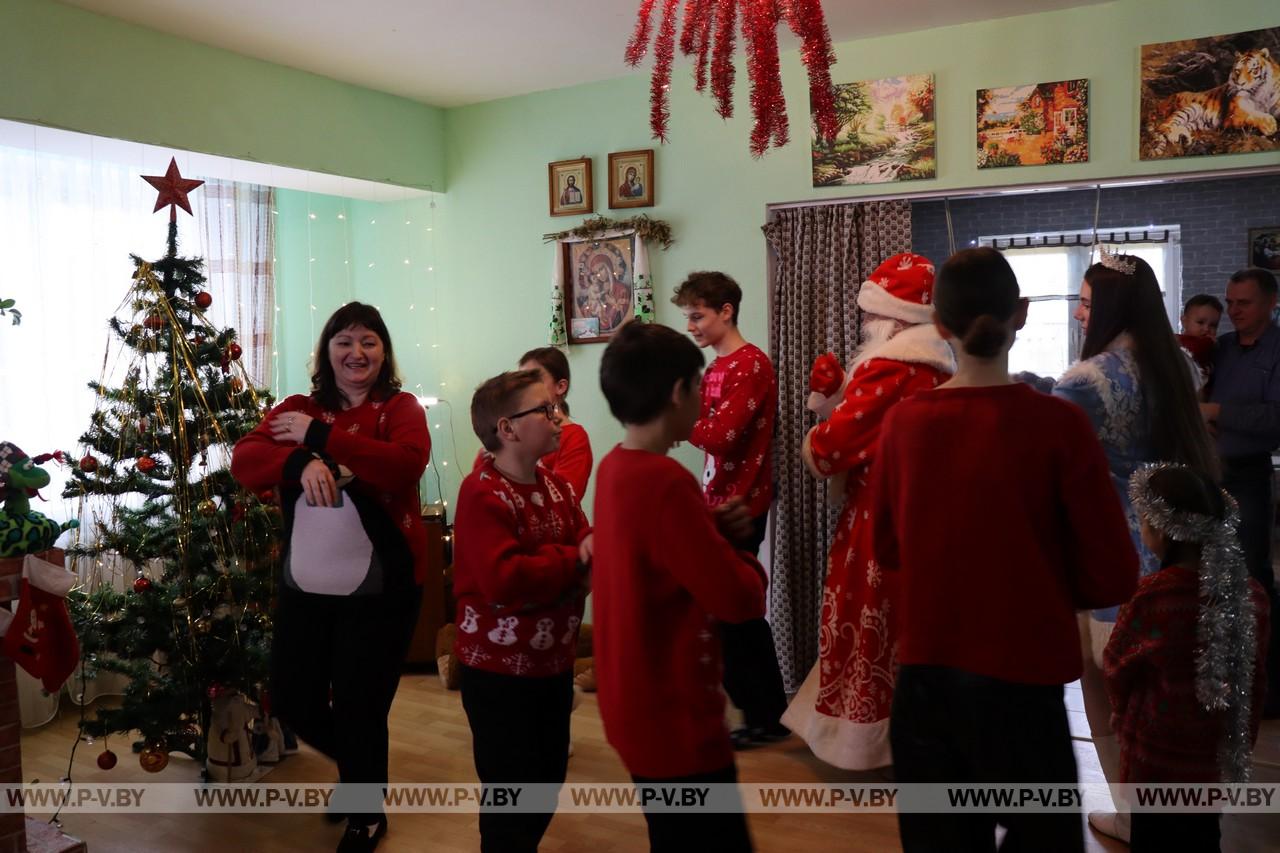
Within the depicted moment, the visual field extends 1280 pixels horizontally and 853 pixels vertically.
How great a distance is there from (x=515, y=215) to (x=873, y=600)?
2.87 metres

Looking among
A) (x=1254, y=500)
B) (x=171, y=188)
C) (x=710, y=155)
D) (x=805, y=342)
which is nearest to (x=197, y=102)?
(x=171, y=188)

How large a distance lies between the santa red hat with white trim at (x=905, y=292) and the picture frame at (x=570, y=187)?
207cm

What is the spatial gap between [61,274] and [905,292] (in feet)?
11.0

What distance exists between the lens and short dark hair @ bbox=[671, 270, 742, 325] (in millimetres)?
3281

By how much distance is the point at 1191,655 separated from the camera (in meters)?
2.11

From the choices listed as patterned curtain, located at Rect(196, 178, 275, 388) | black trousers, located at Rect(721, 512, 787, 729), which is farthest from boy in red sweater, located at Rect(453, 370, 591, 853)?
patterned curtain, located at Rect(196, 178, 275, 388)

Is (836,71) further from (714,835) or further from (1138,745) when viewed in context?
(714,835)

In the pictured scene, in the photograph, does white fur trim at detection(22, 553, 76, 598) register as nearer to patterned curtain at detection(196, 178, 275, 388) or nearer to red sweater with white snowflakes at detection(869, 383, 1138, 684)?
red sweater with white snowflakes at detection(869, 383, 1138, 684)

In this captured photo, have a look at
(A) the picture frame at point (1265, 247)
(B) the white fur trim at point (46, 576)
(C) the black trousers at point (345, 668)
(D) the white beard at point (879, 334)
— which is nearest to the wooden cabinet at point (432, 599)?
(C) the black trousers at point (345, 668)

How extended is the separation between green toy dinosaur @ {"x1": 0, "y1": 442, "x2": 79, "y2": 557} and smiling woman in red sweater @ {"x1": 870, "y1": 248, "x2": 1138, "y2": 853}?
2.23m

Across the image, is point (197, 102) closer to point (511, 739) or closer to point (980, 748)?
point (511, 739)

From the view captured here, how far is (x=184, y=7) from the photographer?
11.5ft

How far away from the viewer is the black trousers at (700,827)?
1490 mm

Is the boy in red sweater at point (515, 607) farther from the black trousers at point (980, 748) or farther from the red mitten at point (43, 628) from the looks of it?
the red mitten at point (43, 628)
